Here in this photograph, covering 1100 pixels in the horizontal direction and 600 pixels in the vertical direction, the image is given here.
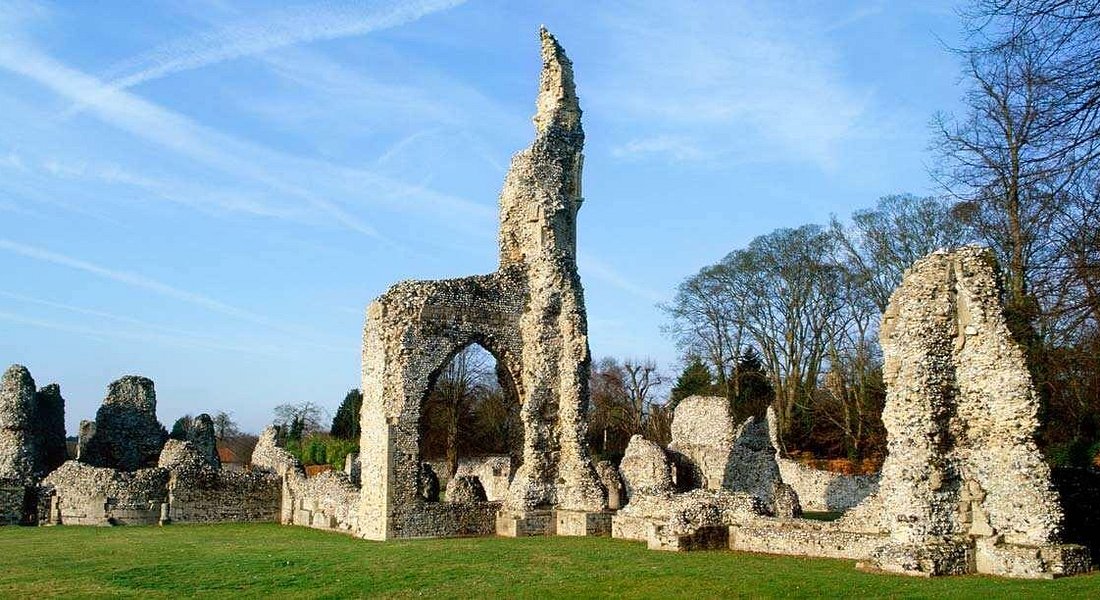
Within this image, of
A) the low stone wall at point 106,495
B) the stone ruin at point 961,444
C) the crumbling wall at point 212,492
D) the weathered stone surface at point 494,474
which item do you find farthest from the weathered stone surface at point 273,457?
the stone ruin at point 961,444

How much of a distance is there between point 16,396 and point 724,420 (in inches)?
708

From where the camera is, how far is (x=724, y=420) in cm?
2802

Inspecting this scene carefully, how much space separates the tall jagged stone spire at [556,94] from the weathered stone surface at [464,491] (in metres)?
7.26

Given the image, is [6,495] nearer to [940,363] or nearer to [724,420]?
[724,420]

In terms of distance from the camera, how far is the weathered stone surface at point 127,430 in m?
26.9

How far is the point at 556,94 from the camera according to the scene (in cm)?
2158

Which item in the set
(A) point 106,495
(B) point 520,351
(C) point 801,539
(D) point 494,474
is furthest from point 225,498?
(C) point 801,539

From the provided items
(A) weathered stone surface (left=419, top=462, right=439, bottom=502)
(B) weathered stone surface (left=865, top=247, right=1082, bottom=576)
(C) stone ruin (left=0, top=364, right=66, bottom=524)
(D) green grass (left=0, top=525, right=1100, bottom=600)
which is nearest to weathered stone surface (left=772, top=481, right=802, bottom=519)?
(D) green grass (left=0, top=525, right=1100, bottom=600)

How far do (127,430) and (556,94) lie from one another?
48.9 ft

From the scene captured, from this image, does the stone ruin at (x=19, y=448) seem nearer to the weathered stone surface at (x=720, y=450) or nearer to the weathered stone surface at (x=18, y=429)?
the weathered stone surface at (x=18, y=429)

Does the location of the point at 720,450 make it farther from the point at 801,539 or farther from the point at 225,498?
the point at 801,539

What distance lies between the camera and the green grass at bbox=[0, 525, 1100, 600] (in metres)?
10.3

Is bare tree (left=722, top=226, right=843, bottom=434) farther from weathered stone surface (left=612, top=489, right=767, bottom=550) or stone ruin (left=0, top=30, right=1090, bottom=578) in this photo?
weathered stone surface (left=612, top=489, right=767, bottom=550)

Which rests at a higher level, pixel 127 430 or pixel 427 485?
pixel 127 430
